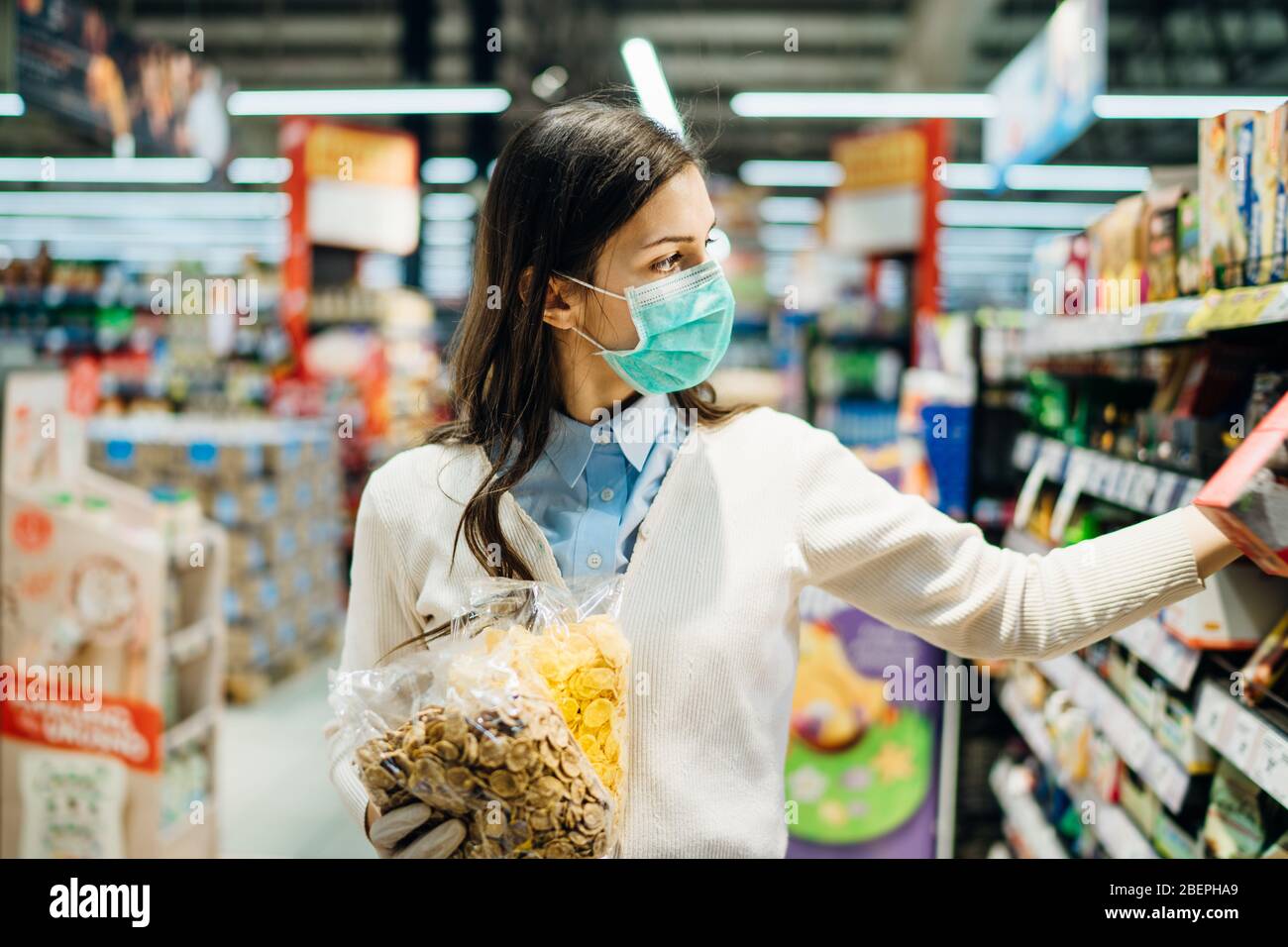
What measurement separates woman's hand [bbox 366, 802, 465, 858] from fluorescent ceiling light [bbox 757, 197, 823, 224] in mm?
18353

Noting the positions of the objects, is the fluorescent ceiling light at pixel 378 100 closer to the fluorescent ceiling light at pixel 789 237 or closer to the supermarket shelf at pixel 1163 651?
the supermarket shelf at pixel 1163 651

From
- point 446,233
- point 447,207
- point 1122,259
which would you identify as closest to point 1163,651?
point 1122,259

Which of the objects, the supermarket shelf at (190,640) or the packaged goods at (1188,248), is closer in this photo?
the packaged goods at (1188,248)

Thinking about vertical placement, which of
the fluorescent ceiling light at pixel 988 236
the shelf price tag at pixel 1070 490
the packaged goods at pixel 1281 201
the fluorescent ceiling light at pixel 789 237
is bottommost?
the shelf price tag at pixel 1070 490

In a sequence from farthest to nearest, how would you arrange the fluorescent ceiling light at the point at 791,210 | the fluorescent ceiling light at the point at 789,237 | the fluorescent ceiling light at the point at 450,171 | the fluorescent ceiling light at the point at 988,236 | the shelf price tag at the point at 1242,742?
the fluorescent ceiling light at the point at 789,237 < the fluorescent ceiling light at the point at 791,210 < the fluorescent ceiling light at the point at 988,236 < the fluorescent ceiling light at the point at 450,171 < the shelf price tag at the point at 1242,742

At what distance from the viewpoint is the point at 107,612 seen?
3.53 m

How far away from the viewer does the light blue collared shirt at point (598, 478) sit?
1.45 metres

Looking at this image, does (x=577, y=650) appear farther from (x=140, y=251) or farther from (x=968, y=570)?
(x=140, y=251)

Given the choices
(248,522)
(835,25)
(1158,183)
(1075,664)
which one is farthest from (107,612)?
(835,25)

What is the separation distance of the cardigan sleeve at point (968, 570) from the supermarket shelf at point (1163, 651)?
0.60m

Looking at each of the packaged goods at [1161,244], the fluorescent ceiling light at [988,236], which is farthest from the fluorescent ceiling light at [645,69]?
the fluorescent ceiling light at [988,236]

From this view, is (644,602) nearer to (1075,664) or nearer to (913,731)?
(1075,664)

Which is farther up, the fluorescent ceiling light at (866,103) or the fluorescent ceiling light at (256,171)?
the fluorescent ceiling light at (256,171)
